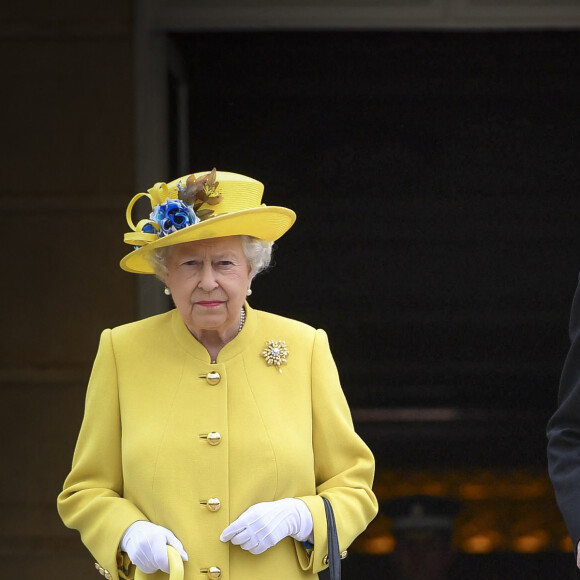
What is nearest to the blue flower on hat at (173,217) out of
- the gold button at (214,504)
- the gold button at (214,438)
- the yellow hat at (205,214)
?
the yellow hat at (205,214)

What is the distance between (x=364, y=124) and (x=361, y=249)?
52 centimetres

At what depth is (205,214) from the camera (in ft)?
10.7

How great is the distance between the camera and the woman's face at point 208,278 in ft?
10.6

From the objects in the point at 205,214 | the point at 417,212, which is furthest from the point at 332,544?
the point at 417,212

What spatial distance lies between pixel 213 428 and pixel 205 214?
53 cm

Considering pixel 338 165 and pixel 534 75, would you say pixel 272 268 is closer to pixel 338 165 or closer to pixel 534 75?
pixel 338 165

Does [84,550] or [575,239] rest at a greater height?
[575,239]

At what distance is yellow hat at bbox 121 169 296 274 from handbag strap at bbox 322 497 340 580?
70 centimetres

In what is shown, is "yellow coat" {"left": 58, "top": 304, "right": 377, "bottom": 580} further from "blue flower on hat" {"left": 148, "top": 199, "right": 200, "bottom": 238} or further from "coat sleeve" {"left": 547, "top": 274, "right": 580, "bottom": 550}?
"coat sleeve" {"left": 547, "top": 274, "right": 580, "bottom": 550}

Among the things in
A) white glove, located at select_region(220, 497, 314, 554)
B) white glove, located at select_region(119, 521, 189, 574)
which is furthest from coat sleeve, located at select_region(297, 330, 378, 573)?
white glove, located at select_region(119, 521, 189, 574)

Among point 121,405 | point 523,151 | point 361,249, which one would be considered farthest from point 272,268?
point 121,405

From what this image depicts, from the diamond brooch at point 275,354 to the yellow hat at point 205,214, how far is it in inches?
11.0

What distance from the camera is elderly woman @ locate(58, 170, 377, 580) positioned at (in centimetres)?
322

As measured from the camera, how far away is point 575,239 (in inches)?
216
